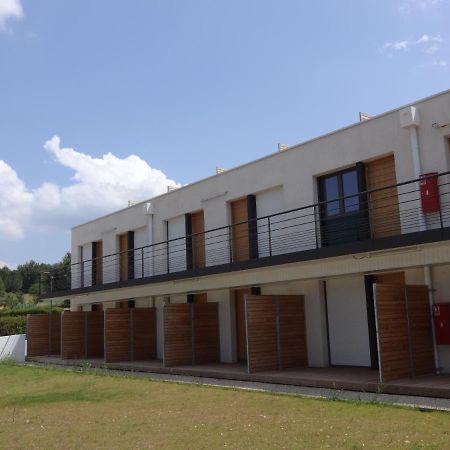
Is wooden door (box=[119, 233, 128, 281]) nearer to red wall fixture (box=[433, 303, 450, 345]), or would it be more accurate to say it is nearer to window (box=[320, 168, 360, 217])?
window (box=[320, 168, 360, 217])

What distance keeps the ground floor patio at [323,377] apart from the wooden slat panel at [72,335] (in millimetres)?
3481

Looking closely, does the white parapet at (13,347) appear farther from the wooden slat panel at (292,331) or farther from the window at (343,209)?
the window at (343,209)

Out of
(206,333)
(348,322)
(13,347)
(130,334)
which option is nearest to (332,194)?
(348,322)

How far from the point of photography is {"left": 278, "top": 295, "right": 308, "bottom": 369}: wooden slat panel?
14.2 metres

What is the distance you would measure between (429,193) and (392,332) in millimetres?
2961

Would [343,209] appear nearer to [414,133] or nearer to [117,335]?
[414,133]

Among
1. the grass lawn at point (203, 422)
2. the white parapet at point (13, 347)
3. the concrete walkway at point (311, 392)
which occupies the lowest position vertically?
the grass lawn at point (203, 422)

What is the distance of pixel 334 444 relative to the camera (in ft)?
22.1

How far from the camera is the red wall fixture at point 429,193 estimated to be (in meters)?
11.7

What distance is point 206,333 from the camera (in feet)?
56.2

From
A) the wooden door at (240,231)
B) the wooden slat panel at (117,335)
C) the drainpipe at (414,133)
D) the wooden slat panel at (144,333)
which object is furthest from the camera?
the wooden slat panel at (144,333)

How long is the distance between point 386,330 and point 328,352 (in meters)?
3.62

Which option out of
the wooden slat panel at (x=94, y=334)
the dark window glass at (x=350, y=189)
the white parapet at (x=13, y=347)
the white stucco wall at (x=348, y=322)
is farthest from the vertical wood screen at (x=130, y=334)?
the dark window glass at (x=350, y=189)

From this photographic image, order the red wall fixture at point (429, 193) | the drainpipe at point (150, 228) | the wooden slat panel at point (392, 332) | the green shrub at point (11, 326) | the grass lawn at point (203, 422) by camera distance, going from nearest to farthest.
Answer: the grass lawn at point (203, 422)
the wooden slat panel at point (392, 332)
the red wall fixture at point (429, 193)
the drainpipe at point (150, 228)
the green shrub at point (11, 326)
